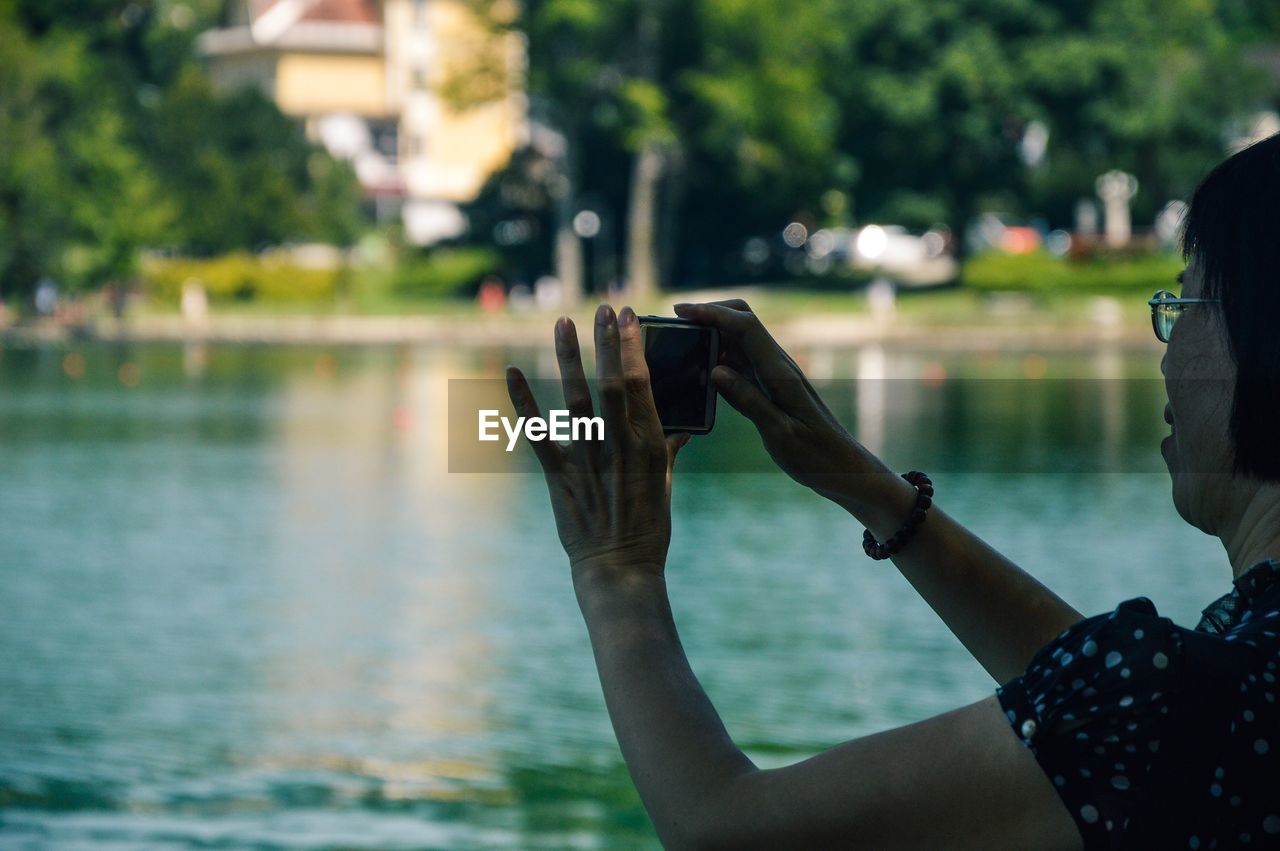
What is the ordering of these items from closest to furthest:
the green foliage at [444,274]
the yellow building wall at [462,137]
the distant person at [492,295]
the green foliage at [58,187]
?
1. the green foliage at [58,187]
2. the distant person at [492,295]
3. the green foliage at [444,274]
4. the yellow building wall at [462,137]

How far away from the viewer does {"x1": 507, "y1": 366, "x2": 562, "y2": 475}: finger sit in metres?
1.69

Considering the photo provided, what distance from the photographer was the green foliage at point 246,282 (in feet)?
197

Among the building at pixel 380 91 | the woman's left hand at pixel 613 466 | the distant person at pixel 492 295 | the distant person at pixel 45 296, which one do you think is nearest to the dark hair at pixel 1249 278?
the woman's left hand at pixel 613 466

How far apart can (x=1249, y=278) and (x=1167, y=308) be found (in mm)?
192

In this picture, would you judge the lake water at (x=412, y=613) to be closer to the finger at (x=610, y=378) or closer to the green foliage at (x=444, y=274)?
Answer: the finger at (x=610, y=378)

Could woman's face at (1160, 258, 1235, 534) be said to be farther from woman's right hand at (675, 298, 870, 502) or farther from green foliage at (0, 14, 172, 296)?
green foliage at (0, 14, 172, 296)

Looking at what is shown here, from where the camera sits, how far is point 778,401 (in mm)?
1983

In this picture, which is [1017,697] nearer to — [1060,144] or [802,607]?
[802,607]

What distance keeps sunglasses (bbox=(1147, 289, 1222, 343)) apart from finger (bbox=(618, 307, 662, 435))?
17.1 inches

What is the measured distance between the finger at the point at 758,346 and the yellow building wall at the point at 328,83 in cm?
9220

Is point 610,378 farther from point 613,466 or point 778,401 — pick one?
point 778,401

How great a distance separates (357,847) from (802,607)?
6.06 m

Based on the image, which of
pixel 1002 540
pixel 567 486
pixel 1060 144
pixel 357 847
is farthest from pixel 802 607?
pixel 1060 144

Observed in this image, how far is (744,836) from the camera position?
5.04 ft
